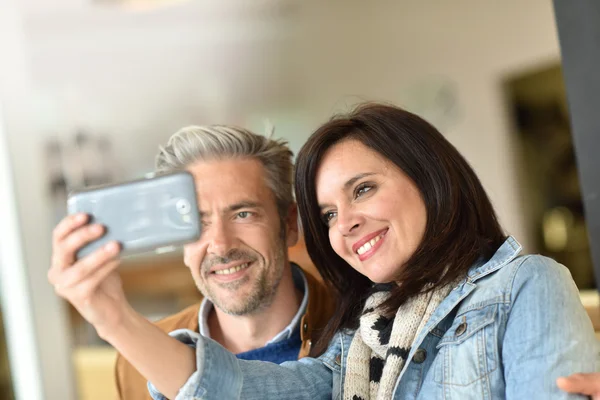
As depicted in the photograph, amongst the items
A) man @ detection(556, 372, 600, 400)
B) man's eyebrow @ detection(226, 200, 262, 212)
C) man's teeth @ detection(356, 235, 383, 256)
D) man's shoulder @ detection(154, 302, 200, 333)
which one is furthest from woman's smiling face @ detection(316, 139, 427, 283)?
man's shoulder @ detection(154, 302, 200, 333)

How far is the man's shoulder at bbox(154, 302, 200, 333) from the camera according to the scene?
1708 mm

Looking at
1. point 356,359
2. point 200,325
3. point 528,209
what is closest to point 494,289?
point 356,359

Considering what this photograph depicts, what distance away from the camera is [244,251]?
151 centimetres

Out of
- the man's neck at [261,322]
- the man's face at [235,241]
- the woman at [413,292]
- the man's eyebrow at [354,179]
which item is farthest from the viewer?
the man's neck at [261,322]

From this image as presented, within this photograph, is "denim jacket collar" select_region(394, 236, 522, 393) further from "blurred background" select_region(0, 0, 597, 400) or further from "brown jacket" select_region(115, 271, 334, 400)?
"blurred background" select_region(0, 0, 597, 400)

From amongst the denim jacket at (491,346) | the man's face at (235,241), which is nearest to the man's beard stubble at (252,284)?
the man's face at (235,241)

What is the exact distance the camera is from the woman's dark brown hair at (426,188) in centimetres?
127

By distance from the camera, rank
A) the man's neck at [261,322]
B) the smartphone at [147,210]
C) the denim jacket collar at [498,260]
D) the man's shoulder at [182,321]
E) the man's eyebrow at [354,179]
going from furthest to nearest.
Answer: the man's shoulder at [182,321] → the man's neck at [261,322] → the man's eyebrow at [354,179] → the denim jacket collar at [498,260] → the smartphone at [147,210]

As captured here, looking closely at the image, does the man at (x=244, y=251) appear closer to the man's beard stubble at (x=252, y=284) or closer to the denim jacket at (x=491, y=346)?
the man's beard stubble at (x=252, y=284)

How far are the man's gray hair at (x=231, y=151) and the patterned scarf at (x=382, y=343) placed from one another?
377 mm

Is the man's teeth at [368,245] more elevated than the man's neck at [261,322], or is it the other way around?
the man's teeth at [368,245]

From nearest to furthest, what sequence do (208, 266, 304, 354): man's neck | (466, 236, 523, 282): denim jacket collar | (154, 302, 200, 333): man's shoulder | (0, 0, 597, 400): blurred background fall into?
(466, 236, 523, 282): denim jacket collar < (208, 266, 304, 354): man's neck < (154, 302, 200, 333): man's shoulder < (0, 0, 597, 400): blurred background

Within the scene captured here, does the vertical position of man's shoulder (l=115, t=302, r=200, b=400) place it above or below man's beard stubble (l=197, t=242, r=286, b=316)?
below

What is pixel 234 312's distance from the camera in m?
1.53
